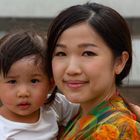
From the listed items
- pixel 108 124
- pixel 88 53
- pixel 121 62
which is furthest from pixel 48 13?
pixel 108 124

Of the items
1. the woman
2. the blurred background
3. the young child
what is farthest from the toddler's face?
the blurred background

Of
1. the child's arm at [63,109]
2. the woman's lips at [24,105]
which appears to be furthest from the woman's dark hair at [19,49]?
the child's arm at [63,109]

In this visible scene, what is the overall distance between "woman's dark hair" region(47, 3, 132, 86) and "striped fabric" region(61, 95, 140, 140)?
0.70ft

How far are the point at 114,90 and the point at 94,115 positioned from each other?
167mm

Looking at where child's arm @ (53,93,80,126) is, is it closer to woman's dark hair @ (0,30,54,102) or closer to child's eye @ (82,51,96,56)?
woman's dark hair @ (0,30,54,102)

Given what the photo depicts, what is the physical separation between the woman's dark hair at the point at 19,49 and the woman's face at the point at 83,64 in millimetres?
248

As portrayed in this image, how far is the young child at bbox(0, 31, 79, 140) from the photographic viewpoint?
2102 millimetres

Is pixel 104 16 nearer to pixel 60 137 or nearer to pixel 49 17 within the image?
pixel 60 137

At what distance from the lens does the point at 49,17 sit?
4707 mm

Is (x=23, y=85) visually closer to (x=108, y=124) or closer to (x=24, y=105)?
(x=24, y=105)

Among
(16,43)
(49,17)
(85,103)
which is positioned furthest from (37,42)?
(49,17)

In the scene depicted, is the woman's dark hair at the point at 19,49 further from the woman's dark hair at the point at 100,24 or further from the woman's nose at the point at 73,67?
the woman's nose at the point at 73,67

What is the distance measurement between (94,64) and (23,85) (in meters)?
0.44

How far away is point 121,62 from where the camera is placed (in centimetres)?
196
